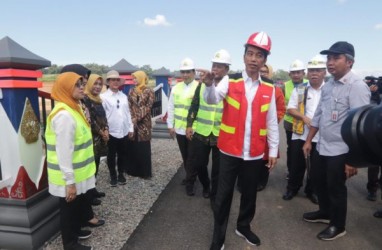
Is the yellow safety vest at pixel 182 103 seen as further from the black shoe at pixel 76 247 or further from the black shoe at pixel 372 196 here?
the black shoe at pixel 372 196

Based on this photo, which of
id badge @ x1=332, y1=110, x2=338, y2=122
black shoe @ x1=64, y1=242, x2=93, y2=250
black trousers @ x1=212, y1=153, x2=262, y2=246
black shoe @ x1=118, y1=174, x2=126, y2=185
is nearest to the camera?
black shoe @ x1=64, y1=242, x2=93, y2=250

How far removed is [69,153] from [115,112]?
6.70 feet

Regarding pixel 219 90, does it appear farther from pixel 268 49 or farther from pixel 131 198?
pixel 131 198

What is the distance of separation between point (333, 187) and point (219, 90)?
1663 millimetres

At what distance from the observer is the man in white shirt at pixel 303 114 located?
4102 mm

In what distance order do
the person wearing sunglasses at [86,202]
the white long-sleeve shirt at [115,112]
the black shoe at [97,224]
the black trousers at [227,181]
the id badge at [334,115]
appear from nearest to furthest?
the black trousers at [227,181] → the person wearing sunglasses at [86,202] → the id badge at [334,115] → the black shoe at [97,224] → the white long-sleeve shirt at [115,112]

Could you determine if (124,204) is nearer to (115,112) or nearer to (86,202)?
(86,202)

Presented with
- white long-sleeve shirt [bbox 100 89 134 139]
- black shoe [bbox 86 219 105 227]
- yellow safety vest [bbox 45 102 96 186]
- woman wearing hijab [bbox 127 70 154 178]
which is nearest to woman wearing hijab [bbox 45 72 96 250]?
yellow safety vest [bbox 45 102 96 186]

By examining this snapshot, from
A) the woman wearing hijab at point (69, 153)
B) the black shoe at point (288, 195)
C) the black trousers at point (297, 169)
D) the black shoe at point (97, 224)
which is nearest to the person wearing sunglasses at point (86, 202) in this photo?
the black shoe at point (97, 224)

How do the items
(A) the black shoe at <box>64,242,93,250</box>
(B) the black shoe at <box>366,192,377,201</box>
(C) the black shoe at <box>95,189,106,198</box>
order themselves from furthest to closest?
1. (B) the black shoe at <box>366,192,377,201</box>
2. (C) the black shoe at <box>95,189,106,198</box>
3. (A) the black shoe at <box>64,242,93,250</box>

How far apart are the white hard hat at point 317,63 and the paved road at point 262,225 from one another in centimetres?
187

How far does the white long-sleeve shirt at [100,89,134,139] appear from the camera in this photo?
4441 millimetres

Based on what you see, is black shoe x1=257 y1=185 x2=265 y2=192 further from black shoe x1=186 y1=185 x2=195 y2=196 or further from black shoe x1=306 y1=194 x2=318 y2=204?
black shoe x1=186 y1=185 x2=195 y2=196

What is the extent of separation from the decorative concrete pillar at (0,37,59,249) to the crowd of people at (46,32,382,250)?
34cm
